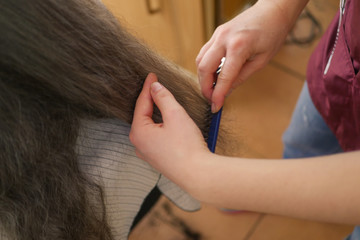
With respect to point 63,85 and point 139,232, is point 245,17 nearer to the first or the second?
point 63,85

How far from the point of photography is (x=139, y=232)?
108cm

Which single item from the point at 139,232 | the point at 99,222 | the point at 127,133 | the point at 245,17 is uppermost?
the point at 245,17

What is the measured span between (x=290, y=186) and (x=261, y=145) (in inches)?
35.1

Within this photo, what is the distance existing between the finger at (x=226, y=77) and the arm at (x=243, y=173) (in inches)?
3.7

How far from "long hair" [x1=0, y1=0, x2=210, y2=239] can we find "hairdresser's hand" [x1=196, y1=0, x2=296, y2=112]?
0.11 meters

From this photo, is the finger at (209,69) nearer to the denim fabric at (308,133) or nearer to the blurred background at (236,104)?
the blurred background at (236,104)

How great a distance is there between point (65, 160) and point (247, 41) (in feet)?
1.13

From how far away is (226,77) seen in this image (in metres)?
0.53

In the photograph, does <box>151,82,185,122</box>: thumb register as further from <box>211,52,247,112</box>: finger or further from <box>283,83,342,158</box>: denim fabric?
<box>283,83,342,158</box>: denim fabric

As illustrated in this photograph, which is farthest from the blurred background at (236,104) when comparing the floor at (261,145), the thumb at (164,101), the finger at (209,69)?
the thumb at (164,101)

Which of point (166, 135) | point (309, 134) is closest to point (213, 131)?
point (166, 135)

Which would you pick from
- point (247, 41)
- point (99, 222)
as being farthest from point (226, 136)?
point (99, 222)

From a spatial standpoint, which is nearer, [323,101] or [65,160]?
[65,160]

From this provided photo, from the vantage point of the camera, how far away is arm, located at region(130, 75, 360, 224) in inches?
14.7
